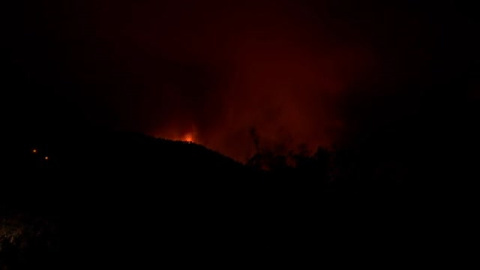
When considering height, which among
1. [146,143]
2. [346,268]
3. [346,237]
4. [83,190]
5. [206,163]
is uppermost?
[146,143]

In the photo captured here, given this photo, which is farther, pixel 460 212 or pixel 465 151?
pixel 465 151

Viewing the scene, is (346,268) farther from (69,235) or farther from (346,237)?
(69,235)

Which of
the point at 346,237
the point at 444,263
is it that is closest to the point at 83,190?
the point at 346,237

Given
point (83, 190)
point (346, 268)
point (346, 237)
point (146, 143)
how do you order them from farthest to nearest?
point (146, 143) < point (83, 190) < point (346, 237) < point (346, 268)

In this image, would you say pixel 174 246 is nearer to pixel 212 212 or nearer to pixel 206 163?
pixel 212 212

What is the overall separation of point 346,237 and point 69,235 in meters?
12.0

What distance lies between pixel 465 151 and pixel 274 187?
1586 cm

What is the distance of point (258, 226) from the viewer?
19938mm

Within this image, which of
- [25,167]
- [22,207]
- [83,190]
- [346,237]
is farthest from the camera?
[25,167]

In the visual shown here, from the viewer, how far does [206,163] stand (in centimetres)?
2852

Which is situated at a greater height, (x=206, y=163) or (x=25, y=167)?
→ (x=206, y=163)

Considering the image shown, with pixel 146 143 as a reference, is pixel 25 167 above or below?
below

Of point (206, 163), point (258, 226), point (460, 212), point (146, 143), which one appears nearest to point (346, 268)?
point (258, 226)

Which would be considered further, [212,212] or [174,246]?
[212,212]
